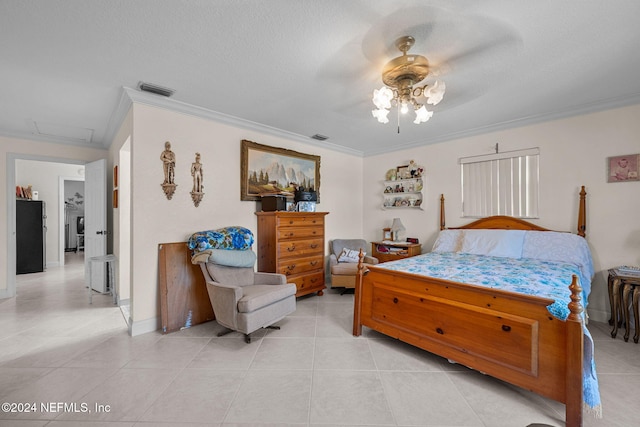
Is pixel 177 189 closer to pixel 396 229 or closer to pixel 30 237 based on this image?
pixel 396 229

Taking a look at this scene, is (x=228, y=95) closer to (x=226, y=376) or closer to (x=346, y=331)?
(x=226, y=376)

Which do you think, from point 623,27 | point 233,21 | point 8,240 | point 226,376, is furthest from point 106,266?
point 623,27

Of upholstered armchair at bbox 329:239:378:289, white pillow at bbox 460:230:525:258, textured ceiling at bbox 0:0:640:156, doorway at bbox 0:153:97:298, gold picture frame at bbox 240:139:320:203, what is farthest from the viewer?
doorway at bbox 0:153:97:298

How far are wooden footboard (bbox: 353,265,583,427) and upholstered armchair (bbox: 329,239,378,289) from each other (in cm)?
133

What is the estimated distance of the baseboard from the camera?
267cm

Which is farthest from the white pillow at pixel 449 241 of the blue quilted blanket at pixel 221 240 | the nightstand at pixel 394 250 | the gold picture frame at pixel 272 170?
the blue quilted blanket at pixel 221 240

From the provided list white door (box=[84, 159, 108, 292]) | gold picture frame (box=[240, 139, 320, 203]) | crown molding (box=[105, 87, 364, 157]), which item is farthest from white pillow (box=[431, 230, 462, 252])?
white door (box=[84, 159, 108, 292])

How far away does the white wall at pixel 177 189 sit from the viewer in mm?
2674

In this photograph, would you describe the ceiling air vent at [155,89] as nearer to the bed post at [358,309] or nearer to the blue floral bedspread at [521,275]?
the bed post at [358,309]

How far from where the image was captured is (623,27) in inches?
67.0

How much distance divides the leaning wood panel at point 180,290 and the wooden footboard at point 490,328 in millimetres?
1938

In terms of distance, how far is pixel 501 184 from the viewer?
12.0 ft

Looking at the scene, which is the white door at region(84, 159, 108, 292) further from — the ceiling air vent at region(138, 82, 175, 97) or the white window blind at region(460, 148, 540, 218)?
the white window blind at region(460, 148, 540, 218)

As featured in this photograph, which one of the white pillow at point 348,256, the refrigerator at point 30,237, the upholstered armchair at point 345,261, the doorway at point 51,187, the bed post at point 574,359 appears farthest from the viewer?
the doorway at point 51,187
